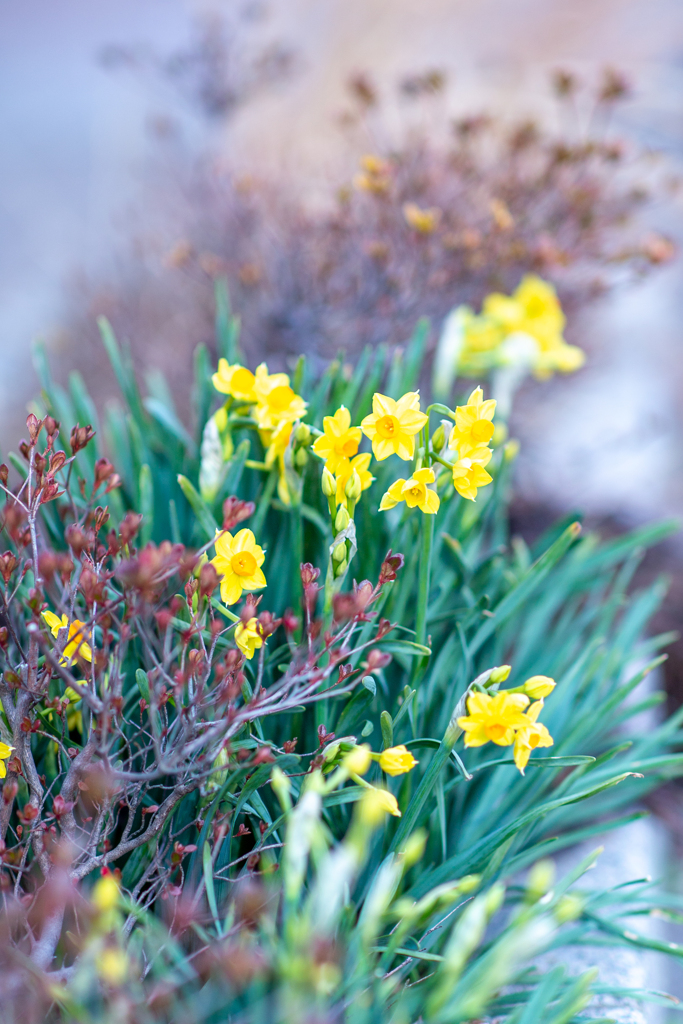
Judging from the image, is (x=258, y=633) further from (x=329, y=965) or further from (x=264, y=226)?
(x=264, y=226)

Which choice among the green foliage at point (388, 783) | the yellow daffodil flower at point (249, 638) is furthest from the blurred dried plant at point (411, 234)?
the yellow daffodil flower at point (249, 638)

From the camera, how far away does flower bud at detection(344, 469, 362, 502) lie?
82 cm

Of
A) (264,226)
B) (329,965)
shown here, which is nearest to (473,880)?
(329,965)

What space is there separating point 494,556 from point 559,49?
4.26 metres

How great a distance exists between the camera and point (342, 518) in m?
0.80

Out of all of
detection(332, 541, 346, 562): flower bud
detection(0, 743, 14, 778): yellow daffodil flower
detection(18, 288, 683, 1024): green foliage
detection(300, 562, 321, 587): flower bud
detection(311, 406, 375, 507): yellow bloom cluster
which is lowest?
detection(18, 288, 683, 1024): green foliage

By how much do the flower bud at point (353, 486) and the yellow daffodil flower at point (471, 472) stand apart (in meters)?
0.12

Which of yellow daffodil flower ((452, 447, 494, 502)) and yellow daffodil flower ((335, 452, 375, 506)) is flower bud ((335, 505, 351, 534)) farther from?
yellow daffodil flower ((452, 447, 494, 502))

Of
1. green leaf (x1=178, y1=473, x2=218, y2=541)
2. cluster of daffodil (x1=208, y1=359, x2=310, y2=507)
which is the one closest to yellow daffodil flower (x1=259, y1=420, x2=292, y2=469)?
cluster of daffodil (x1=208, y1=359, x2=310, y2=507)

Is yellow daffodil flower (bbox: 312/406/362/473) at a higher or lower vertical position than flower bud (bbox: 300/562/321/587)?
higher

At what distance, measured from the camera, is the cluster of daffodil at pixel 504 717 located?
30.0 inches

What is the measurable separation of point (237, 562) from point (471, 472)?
298 mm

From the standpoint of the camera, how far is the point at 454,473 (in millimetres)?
791

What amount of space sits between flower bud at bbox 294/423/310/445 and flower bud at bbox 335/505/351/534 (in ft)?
0.50
